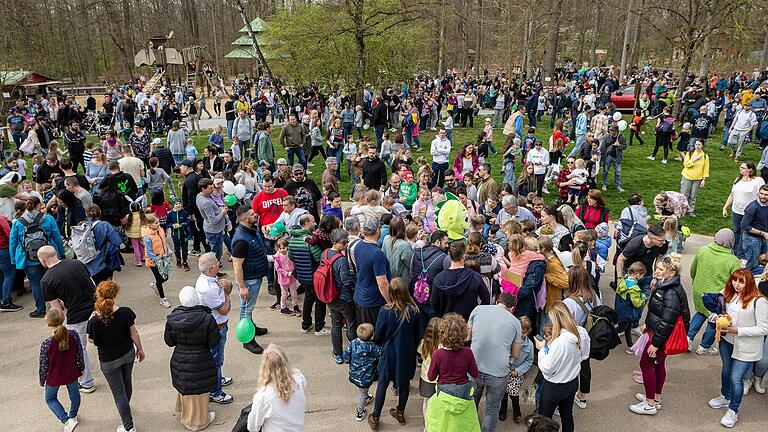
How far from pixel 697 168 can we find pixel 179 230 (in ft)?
30.7

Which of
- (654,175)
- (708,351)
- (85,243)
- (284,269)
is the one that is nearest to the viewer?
(708,351)

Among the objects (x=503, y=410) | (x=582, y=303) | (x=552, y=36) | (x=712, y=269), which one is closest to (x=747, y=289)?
(x=712, y=269)

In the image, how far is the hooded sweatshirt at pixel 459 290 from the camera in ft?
16.3

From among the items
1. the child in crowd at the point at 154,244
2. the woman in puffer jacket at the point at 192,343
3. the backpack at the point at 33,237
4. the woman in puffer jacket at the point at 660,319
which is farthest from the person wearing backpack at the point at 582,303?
the backpack at the point at 33,237

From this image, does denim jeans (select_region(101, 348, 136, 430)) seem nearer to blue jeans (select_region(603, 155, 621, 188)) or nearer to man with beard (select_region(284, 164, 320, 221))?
man with beard (select_region(284, 164, 320, 221))

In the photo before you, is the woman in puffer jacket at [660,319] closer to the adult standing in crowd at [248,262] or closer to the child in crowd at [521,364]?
the child in crowd at [521,364]

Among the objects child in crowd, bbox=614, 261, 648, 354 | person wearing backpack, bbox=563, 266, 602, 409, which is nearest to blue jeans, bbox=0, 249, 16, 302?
person wearing backpack, bbox=563, 266, 602, 409

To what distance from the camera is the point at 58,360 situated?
464 centimetres

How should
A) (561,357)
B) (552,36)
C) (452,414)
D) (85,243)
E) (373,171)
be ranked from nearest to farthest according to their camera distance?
(452,414) < (561,357) < (85,243) < (373,171) < (552,36)

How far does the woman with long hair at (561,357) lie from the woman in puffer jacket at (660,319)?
81cm

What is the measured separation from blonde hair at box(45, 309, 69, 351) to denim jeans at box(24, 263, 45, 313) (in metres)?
2.88

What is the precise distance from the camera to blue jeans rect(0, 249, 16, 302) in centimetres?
709

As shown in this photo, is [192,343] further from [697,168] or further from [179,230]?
[697,168]

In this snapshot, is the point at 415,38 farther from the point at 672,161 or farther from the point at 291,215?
the point at 291,215
